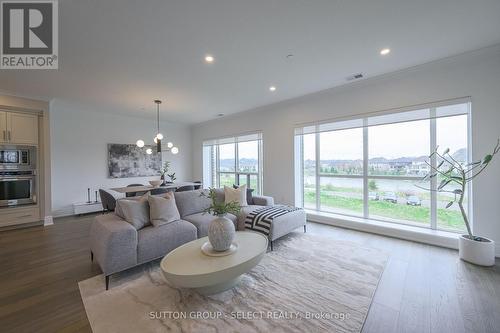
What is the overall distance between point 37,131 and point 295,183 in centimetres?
599

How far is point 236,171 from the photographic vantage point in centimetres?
656

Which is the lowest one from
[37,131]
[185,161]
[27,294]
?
[27,294]

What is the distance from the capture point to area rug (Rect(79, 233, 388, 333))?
1.69 m

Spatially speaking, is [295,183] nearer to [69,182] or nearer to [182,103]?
[182,103]

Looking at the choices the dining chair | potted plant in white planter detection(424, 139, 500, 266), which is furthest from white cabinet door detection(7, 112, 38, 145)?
potted plant in white planter detection(424, 139, 500, 266)

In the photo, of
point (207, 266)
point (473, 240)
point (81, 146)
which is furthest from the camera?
point (81, 146)

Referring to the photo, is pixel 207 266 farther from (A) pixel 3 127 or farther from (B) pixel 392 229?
(A) pixel 3 127

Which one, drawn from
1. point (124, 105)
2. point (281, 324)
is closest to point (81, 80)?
point (124, 105)

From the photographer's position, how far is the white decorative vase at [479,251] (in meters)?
2.54

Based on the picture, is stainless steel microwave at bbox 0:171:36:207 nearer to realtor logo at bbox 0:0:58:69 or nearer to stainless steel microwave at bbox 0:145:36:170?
stainless steel microwave at bbox 0:145:36:170

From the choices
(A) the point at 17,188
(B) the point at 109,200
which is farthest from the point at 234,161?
(A) the point at 17,188

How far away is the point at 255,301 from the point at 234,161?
4945 mm

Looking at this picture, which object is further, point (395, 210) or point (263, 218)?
point (395, 210)

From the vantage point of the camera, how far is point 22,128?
4.33 meters
